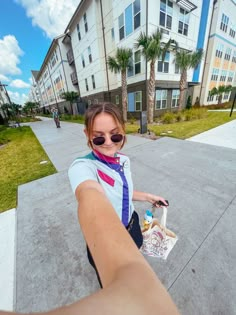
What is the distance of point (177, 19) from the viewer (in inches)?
458

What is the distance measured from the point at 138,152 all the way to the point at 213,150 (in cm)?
243

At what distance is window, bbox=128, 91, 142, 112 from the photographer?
12827 millimetres

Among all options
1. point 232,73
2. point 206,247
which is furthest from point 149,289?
point 232,73

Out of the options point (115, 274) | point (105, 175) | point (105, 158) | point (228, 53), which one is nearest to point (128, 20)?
point (105, 158)

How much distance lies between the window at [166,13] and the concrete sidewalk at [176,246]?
1298 cm

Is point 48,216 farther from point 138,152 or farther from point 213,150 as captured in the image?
point 213,150

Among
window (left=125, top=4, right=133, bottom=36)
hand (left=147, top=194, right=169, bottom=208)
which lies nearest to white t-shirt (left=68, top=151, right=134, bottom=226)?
hand (left=147, top=194, right=169, bottom=208)

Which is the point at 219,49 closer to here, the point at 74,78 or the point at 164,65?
the point at 164,65

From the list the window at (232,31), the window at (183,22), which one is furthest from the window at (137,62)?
the window at (232,31)

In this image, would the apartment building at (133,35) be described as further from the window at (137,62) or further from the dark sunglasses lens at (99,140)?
the dark sunglasses lens at (99,140)

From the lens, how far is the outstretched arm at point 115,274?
11.8 inches

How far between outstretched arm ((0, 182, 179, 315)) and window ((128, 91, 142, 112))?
13451mm

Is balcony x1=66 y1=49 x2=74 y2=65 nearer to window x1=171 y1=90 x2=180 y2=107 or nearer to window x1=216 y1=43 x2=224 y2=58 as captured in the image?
window x1=171 y1=90 x2=180 y2=107

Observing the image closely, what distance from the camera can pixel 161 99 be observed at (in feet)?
44.0
